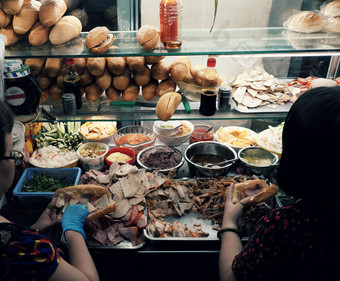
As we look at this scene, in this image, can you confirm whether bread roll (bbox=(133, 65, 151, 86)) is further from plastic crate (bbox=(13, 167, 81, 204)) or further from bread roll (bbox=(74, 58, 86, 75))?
plastic crate (bbox=(13, 167, 81, 204))

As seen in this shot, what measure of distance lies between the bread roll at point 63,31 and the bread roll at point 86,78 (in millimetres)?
318

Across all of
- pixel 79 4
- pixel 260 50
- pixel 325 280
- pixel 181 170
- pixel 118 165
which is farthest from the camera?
pixel 79 4

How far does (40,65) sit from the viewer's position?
8.34ft

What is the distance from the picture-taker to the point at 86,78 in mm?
2604

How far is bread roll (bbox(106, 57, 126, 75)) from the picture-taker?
253cm

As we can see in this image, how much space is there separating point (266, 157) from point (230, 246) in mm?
1175

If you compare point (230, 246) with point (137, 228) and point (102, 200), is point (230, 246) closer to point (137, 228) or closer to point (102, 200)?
point (137, 228)

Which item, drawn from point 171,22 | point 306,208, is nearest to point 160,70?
point 171,22

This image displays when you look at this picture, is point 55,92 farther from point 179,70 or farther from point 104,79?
point 179,70

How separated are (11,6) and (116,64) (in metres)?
0.83

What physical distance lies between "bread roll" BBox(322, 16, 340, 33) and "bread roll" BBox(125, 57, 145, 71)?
1480mm

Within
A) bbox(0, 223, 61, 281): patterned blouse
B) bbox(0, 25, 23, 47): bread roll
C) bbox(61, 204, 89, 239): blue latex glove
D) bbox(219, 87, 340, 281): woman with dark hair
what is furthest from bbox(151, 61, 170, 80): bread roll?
bbox(0, 223, 61, 281): patterned blouse

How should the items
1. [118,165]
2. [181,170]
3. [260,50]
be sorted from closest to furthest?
[260,50] < [118,165] < [181,170]

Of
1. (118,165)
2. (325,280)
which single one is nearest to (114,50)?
(118,165)
